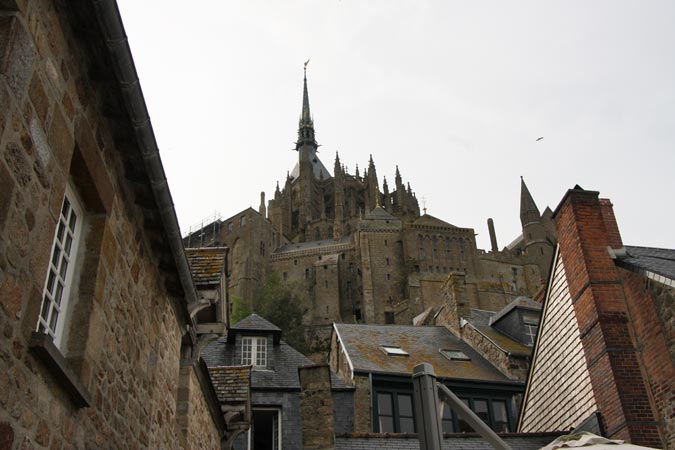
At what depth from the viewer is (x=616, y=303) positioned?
512 inches

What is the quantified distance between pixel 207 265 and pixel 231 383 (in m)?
3.01

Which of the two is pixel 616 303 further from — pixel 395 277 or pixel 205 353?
pixel 395 277

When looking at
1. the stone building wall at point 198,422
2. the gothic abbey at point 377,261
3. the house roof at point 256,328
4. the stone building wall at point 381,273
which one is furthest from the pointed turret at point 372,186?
the stone building wall at point 198,422

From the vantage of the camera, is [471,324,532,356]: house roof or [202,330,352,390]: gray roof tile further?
[471,324,532,356]: house roof

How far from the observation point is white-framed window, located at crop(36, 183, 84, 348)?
474cm

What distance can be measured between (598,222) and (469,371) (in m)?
7.53

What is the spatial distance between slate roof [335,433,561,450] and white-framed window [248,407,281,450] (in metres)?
2.58

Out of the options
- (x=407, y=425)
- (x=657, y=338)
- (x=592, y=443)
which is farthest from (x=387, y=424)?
(x=592, y=443)

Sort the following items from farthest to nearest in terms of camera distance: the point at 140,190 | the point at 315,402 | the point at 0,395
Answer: the point at 315,402 < the point at 140,190 < the point at 0,395

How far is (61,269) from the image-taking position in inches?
199

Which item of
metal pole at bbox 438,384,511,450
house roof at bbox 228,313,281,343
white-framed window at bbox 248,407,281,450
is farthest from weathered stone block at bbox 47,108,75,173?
house roof at bbox 228,313,281,343

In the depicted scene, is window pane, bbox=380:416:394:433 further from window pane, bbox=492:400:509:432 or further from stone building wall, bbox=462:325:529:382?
stone building wall, bbox=462:325:529:382

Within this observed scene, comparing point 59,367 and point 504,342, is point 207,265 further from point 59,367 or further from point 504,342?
point 504,342

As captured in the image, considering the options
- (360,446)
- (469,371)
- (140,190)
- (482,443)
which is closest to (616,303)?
(482,443)
